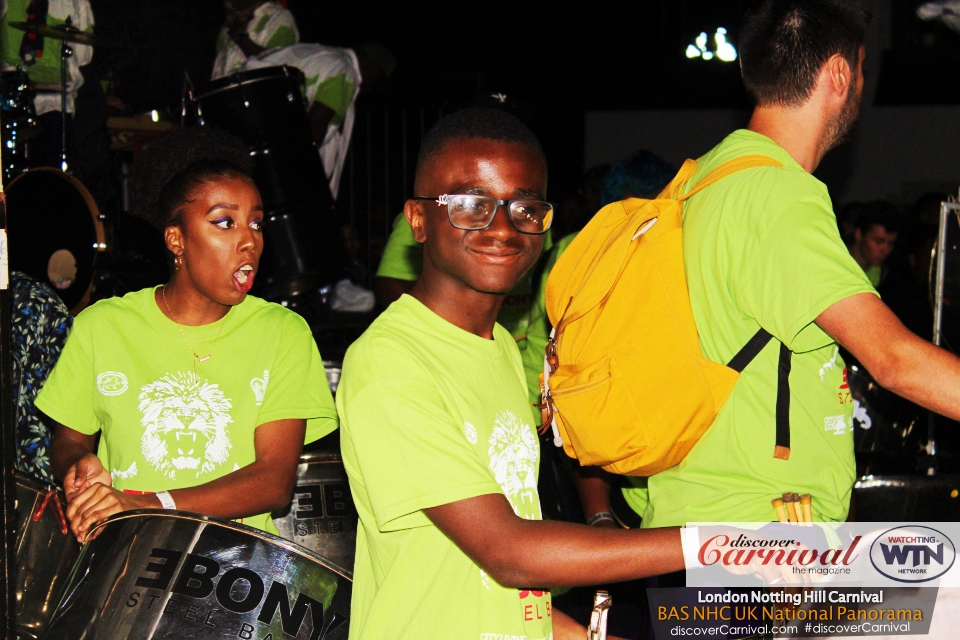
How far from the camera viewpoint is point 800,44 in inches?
60.2

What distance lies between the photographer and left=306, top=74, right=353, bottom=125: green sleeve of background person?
5.16m

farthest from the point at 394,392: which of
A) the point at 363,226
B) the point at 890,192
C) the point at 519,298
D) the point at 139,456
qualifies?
the point at 890,192

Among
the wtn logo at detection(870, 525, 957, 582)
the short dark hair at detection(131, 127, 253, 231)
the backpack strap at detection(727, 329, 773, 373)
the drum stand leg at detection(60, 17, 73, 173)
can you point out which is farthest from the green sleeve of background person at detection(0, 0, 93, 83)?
the wtn logo at detection(870, 525, 957, 582)

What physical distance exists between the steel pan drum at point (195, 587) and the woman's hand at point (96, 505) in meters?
0.08

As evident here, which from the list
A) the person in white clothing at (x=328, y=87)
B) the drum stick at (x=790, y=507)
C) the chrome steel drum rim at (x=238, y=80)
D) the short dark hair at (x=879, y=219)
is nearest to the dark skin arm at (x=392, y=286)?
the chrome steel drum rim at (x=238, y=80)

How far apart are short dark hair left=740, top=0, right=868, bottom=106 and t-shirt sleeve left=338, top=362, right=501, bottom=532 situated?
32.5 inches

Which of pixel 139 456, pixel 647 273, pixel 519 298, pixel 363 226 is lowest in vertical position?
pixel 139 456

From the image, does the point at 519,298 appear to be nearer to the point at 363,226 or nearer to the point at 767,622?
the point at 767,622

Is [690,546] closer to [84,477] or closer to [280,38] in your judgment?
[84,477]

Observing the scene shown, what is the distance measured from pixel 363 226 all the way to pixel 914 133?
5.68 metres

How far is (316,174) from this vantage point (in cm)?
453

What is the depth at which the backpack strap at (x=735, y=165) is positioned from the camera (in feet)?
4.66

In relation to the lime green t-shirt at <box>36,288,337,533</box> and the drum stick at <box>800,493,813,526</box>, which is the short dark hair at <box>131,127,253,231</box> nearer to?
the lime green t-shirt at <box>36,288,337,533</box>

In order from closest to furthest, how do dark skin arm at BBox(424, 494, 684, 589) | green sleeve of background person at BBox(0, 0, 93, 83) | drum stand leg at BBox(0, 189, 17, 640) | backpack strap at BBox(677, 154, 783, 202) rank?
dark skin arm at BBox(424, 494, 684, 589)
drum stand leg at BBox(0, 189, 17, 640)
backpack strap at BBox(677, 154, 783, 202)
green sleeve of background person at BBox(0, 0, 93, 83)
